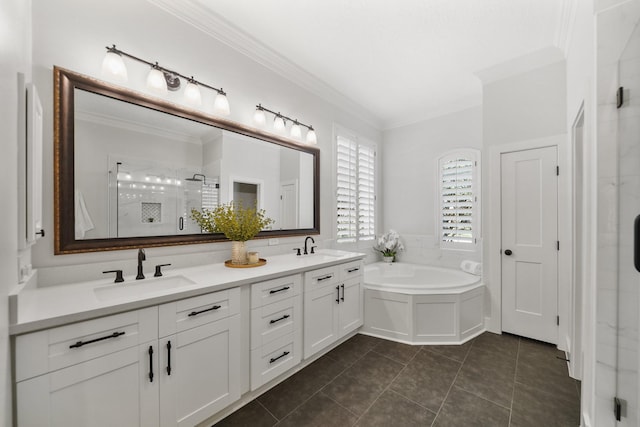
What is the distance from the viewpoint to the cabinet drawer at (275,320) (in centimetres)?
179

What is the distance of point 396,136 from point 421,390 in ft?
11.8

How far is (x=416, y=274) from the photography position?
382 cm

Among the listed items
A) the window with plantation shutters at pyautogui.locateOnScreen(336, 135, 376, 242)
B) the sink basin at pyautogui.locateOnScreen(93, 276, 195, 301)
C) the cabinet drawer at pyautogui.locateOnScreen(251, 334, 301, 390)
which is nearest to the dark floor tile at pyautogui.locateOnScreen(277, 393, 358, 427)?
the cabinet drawer at pyautogui.locateOnScreen(251, 334, 301, 390)

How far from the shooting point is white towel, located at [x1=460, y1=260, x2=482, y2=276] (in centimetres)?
321

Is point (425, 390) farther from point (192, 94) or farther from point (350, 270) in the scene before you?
point (192, 94)

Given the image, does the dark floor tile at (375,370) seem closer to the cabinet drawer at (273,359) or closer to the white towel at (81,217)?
the cabinet drawer at (273,359)

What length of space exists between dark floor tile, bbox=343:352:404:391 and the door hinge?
1249 mm

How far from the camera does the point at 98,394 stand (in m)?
1.16

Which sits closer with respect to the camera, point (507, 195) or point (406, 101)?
point (507, 195)

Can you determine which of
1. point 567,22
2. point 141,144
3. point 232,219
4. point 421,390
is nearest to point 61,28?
point 141,144

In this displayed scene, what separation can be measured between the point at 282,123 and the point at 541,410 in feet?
10.1

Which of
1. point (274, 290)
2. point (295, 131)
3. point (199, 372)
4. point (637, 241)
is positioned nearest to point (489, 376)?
point (637, 241)

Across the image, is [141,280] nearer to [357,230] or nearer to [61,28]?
[61,28]

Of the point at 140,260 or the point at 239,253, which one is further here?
the point at 239,253
